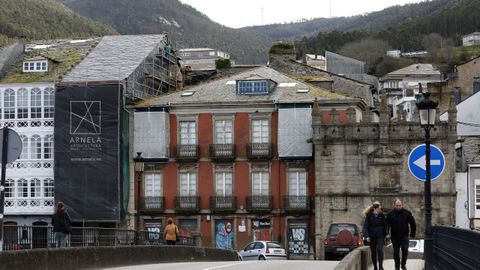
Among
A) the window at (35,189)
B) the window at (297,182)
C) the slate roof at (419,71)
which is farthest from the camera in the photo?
the slate roof at (419,71)

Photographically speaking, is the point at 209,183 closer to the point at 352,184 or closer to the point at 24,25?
the point at 352,184

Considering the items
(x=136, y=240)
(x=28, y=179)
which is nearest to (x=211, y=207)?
(x=28, y=179)

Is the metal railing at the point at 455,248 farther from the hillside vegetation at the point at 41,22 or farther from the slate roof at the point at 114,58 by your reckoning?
the hillside vegetation at the point at 41,22

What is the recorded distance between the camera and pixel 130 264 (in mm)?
31859

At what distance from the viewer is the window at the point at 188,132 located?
65062 mm

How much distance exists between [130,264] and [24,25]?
364 ft

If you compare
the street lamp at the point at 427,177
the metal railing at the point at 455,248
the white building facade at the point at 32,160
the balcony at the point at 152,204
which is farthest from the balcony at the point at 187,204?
the metal railing at the point at 455,248

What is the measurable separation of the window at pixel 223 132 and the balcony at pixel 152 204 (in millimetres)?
5064

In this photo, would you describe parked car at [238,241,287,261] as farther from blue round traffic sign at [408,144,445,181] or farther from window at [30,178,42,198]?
blue round traffic sign at [408,144,445,181]

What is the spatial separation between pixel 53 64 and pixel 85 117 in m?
5.61

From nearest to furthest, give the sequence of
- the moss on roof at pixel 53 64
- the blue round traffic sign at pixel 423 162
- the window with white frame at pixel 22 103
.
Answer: the blue round traffic sign at pixel 423 162 → the window with white frame at pixel 22 103 → the moss on roof at pixel 53 64

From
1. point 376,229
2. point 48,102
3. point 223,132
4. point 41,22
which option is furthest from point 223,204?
point 41,22

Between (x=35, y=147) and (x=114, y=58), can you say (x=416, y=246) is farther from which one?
(x=114, y=58)

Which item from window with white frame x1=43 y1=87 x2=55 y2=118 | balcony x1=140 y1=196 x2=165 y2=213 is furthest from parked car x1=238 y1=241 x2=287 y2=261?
window with white frame x1=43 y1=87 x2=55 y2=118
